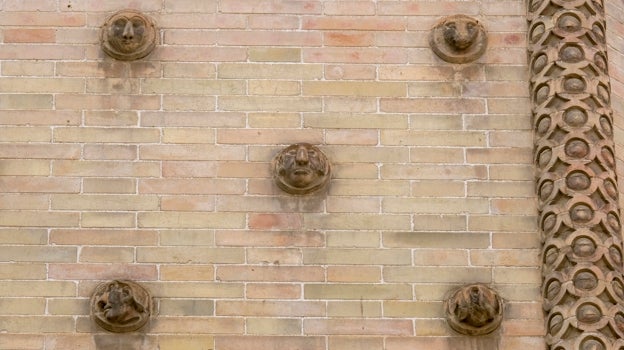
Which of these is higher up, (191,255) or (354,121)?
(354,121)

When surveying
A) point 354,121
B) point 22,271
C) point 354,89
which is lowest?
point 22,271

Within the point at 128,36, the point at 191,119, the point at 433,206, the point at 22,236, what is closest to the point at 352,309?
the point at 433,206

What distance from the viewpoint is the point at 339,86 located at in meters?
10.8

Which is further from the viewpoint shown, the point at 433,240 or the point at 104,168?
the point at 104,168

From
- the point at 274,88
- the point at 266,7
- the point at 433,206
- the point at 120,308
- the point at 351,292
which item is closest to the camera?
the point at 120,308

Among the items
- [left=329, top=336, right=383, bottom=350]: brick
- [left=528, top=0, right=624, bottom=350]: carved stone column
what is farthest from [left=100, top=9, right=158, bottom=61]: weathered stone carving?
[left=528, top=0, right=624, bottom=350]: carved stone column

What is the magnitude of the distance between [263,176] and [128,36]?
3.82ft

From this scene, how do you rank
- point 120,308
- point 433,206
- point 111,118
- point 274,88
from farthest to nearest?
point 274,88 → point 111,118 → point 433,206 → point 120,308

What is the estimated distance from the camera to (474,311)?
10125mm

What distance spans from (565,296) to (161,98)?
8.59 ft

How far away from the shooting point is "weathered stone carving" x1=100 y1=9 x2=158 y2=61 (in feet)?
35.5

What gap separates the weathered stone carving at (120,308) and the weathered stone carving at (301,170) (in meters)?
1.06

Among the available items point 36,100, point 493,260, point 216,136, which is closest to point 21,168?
point 36,100

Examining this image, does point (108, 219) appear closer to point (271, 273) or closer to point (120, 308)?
point (120, 308)
